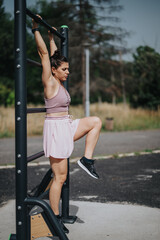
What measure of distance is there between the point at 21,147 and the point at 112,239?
125 cm

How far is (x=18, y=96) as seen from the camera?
224cm

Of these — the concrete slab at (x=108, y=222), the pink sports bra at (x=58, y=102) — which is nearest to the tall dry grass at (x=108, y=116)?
the concrete slab at (x=108, y=222)

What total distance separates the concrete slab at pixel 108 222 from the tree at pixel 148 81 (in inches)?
788

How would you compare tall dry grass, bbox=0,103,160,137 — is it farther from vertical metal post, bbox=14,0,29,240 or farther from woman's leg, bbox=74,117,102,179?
vertical metal post, bbox=14,0,29,240

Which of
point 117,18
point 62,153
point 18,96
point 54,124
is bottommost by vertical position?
point 62,153

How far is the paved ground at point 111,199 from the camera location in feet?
9.68

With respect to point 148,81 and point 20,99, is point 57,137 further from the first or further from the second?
point 148,81

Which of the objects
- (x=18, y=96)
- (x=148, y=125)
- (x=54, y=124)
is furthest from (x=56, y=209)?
(x=148, y=125)

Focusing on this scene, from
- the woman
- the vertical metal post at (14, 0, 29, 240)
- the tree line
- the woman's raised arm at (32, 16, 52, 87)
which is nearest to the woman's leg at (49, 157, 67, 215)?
the woman

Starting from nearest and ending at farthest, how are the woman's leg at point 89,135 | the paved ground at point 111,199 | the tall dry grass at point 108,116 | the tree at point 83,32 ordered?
the woman's leg at point 89,135, the paved ground at point 111,199, the tall dry grass at point 108,116, the tree at point 83,32

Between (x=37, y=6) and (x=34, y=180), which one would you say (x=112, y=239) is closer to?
(x=34, y=180)

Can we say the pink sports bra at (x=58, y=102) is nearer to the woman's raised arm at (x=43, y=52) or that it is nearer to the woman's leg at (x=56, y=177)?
the woman's raised arm at (x=43, y=52)

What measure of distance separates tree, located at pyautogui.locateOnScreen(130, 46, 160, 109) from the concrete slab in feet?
65.6

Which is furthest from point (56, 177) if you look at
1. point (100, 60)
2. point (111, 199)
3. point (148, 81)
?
point (148, 81)
